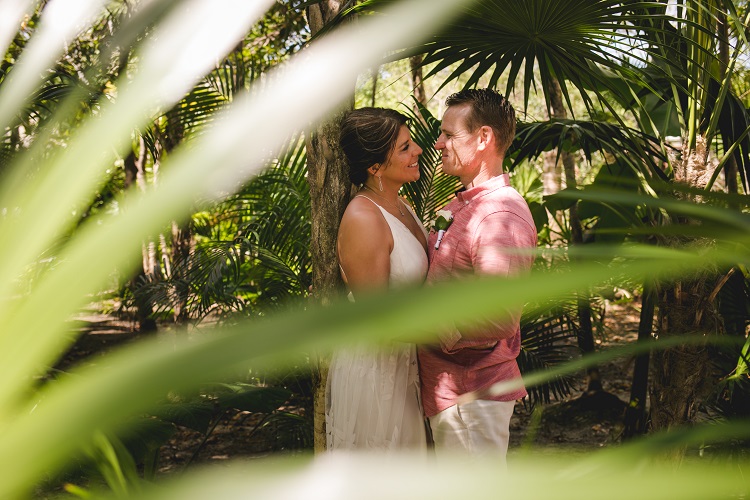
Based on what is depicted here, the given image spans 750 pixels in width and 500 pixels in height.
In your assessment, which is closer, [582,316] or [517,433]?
[582,316]

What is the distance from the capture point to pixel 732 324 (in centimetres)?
374

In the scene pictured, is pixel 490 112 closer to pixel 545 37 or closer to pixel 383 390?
pixel 545 37

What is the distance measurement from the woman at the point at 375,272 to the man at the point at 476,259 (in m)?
0.08

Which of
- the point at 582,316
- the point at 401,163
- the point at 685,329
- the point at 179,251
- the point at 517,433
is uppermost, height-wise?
the point at 401,163

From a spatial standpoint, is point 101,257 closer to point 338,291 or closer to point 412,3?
point 412,3

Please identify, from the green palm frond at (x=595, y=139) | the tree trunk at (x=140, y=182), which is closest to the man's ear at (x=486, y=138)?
the green palm frond at (x=595, y=139)

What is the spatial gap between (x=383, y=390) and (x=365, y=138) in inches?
36.9

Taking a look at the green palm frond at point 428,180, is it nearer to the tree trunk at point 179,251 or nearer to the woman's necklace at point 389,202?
the woman's necklace at point 389,202

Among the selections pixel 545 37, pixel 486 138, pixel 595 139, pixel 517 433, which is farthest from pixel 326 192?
pixel 517 433

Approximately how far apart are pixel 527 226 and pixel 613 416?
408cm

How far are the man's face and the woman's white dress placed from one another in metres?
0.31

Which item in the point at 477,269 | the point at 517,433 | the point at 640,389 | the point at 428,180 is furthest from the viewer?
the point at 517,433

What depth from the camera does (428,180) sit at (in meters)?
4.39

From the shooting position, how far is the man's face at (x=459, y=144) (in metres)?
2.50
